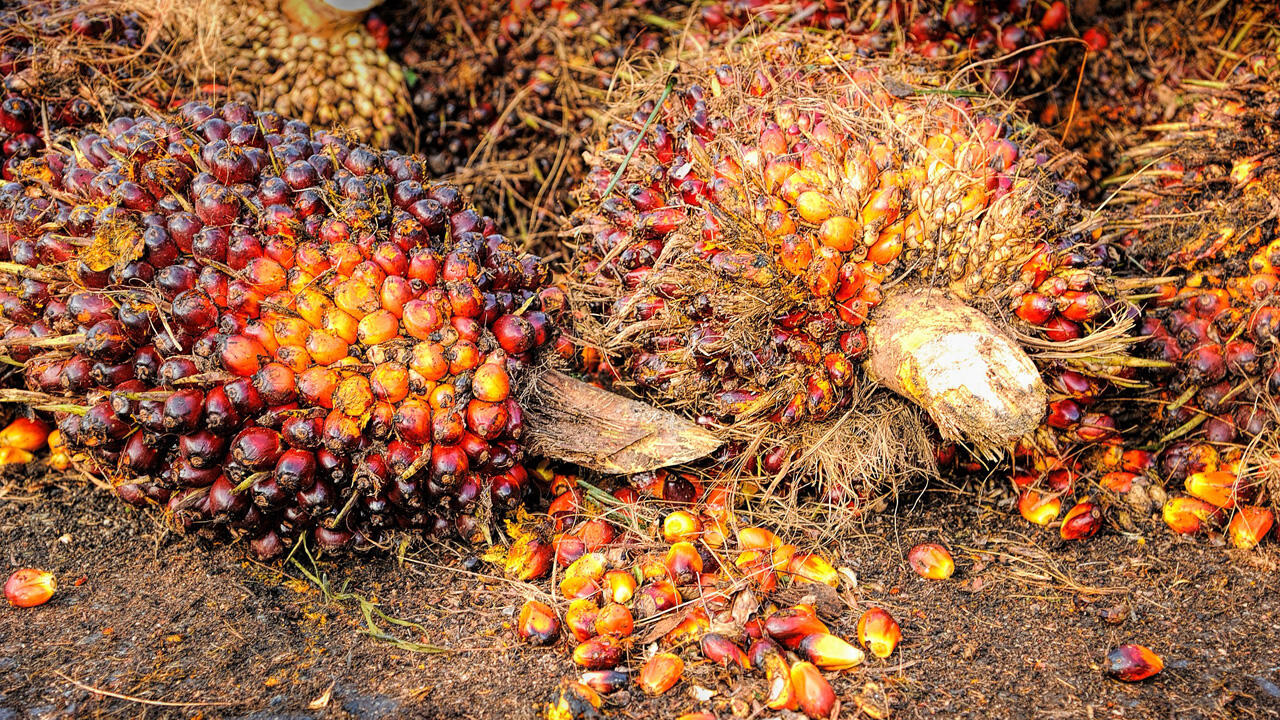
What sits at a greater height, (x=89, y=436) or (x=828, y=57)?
(x=828, y=57)

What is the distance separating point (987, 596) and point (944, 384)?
0.55 metres

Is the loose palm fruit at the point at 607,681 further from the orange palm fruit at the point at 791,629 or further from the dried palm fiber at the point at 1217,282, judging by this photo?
the dried palm fiber at the point at 1217,282

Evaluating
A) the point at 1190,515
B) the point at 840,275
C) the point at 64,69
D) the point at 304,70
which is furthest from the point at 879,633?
Answer: the point at 64,69

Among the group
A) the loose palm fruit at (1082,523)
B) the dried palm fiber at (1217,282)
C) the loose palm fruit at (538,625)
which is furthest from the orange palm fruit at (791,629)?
the dried palm fiber at (1217,282)

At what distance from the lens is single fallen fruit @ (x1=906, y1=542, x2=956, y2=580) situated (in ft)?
7.43

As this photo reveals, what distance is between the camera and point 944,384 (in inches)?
82.9

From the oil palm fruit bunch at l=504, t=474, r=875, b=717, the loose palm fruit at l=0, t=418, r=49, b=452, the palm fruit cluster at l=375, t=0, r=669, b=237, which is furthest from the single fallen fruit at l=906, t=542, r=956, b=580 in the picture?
the loose palm fruit at l=0, t=418, r=49, b=452

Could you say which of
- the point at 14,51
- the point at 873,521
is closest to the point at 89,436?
the point at 14,51

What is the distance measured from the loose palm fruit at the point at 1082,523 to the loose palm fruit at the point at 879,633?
72 cm

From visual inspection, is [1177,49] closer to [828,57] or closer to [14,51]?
[828,57]

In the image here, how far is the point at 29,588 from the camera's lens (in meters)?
2.17

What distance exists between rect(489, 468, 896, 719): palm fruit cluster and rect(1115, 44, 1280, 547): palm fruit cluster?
32.3 inches

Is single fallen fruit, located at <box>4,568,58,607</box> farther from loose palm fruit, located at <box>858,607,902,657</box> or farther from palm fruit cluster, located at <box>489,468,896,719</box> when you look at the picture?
Result: loose palm fruit, located at <box>858,607,902,657</box>

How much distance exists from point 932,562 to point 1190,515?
0.77 meters
